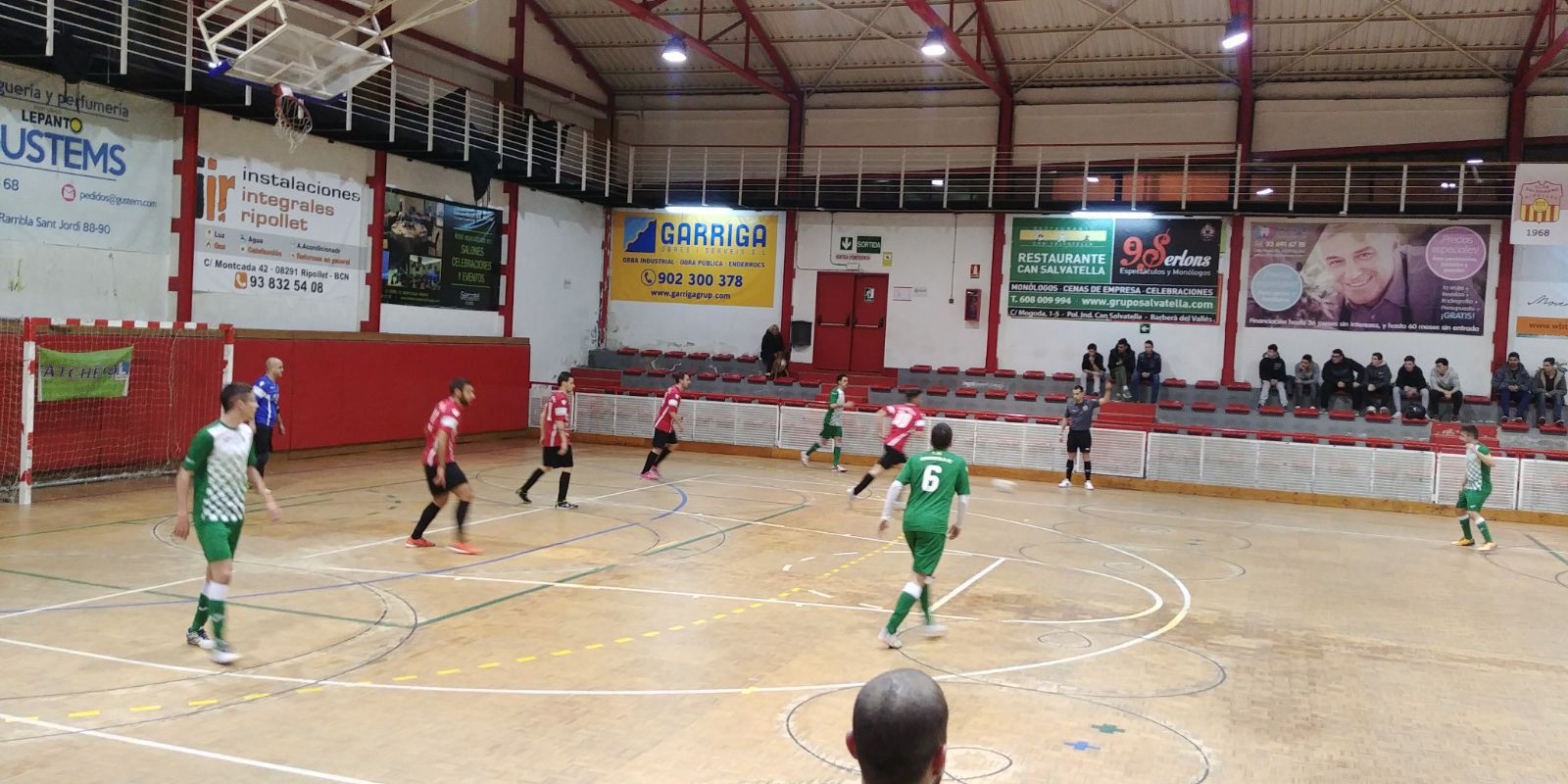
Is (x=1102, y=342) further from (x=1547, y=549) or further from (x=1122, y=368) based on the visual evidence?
(x=1547, y=549)

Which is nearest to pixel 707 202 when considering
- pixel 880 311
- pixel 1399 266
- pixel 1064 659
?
pixel 880 311

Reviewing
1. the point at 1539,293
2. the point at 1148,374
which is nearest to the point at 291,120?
the point at 1148,374

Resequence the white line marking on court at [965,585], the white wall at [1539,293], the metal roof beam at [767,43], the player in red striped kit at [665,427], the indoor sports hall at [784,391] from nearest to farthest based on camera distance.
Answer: the indoor sports hall at [784,391]
the white line marking on court at [965,585]
the player in red striped kit at [665,427]
the white wall at [1539,293]
the metal roof beam at [767,43]

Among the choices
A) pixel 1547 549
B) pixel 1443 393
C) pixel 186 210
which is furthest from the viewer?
pixel 1443 393

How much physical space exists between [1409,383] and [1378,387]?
782 mm

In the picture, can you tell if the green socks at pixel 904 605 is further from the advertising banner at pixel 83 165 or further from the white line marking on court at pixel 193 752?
the advertising banner at pixel 83 165

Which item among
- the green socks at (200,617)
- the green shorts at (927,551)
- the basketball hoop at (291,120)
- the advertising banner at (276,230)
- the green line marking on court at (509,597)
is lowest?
the green line marking on court at (509,597)

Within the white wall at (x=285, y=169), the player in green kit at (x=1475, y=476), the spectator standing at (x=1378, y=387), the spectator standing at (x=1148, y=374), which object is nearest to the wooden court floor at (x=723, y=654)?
the player in green kit at (x=1475, y=476)

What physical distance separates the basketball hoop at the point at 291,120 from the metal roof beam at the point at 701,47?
6.86 metres

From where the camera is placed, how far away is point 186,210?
18578mm

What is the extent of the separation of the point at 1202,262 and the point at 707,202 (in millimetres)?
13112

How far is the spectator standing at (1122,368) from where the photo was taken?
25.9m

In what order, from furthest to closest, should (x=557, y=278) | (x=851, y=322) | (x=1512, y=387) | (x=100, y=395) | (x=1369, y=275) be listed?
(x=851, y=322)
(x=557, y=278)
(x=1369, y=275)
(x=1512, y=387)
(x=100, y=395)

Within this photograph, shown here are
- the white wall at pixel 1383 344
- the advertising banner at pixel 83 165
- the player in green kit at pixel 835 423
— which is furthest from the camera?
the white wall at pixel 1383 344
